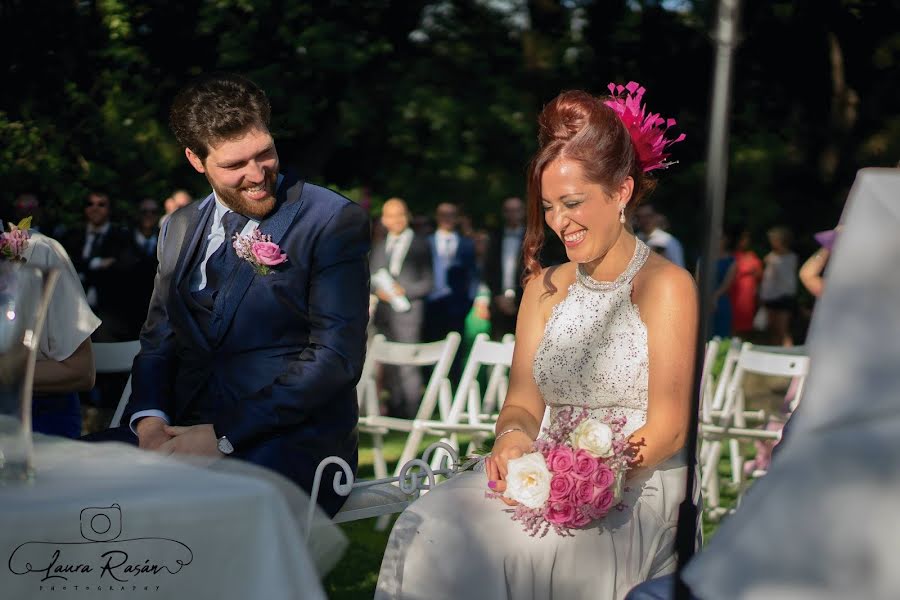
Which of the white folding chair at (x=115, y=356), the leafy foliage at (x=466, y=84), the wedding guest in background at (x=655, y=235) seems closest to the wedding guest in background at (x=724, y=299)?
the wedding guest in background at (x=655, y=235)

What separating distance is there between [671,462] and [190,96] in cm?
156

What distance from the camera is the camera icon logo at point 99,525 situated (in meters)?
2.01

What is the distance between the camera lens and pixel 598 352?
10.7ft

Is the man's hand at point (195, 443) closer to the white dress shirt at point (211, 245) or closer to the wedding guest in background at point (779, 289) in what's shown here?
the white dress shirt at point (211, 245)

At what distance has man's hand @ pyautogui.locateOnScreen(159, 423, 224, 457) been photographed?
3.13 metres

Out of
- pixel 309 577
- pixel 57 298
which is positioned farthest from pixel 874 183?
pixel 57 298

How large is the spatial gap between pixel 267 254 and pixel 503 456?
84 centimetres

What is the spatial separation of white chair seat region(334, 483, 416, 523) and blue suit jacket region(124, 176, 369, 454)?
19 centimetres

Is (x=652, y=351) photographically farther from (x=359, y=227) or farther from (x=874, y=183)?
(x=874, y=183)

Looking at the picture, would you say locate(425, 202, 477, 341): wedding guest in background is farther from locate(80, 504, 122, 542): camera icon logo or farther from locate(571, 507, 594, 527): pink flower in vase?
locate(80, 504, 122, 542): camera icon logo

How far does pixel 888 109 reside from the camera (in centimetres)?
1752

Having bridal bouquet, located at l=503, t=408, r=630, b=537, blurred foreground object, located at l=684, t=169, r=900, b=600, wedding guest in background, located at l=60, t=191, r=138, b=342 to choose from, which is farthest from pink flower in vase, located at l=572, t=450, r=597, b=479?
wedding guest in background, located at l=60, t=191, r=138, b=342

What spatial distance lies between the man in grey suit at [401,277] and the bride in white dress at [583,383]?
6686 mm

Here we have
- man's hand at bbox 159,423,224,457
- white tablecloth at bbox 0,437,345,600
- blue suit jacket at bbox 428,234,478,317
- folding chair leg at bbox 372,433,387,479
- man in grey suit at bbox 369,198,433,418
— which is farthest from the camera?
blue suit jacket at bbox 428,234,478,317
